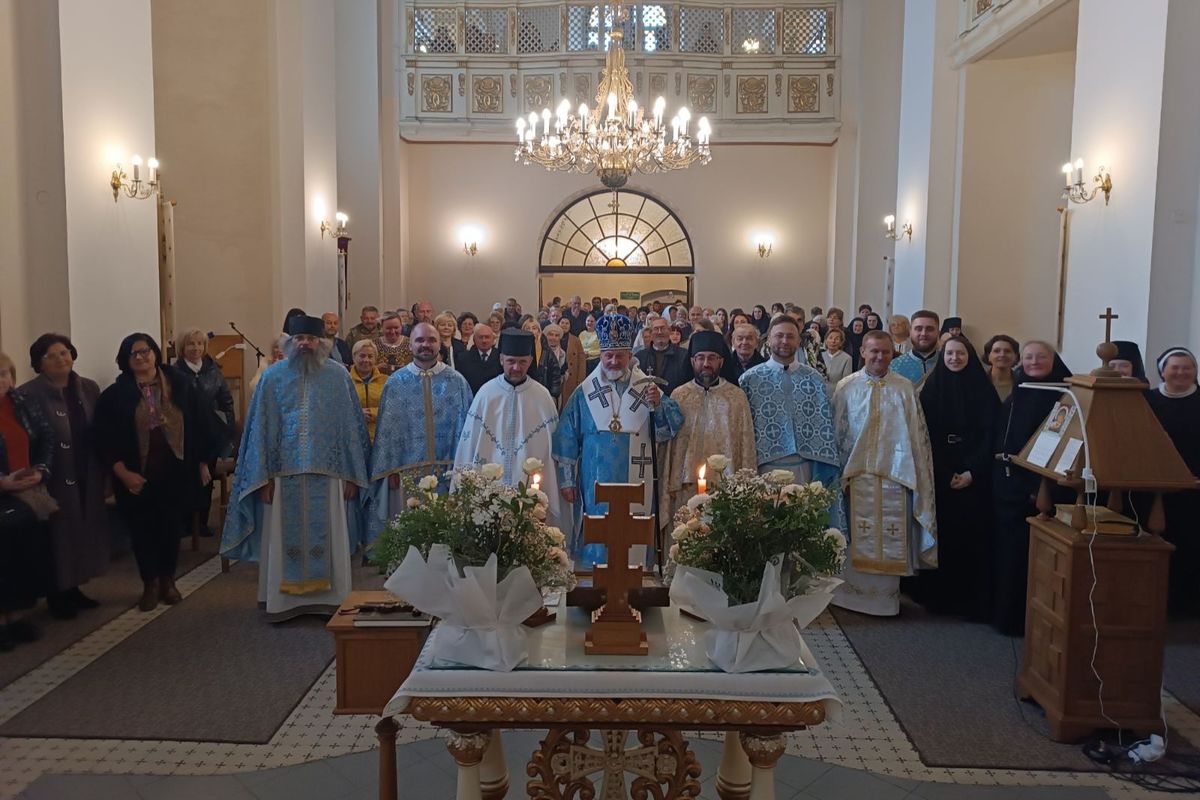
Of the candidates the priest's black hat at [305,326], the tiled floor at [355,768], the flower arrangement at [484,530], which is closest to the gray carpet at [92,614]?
the tiled floor at [355,768]

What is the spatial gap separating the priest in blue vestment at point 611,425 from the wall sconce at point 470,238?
12800mm

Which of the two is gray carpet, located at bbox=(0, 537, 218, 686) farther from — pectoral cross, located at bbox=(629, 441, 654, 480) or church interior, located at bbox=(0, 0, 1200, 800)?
pectoral cross, located at bbox=(629, 441, 654, 480)

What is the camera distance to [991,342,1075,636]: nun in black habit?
18.5 feet

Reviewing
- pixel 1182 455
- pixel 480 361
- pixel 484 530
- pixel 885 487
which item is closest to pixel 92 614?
pixel 480 361

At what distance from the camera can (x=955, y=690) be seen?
16.1ft

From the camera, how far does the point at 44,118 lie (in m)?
6.68

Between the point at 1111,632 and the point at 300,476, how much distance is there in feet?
14.8

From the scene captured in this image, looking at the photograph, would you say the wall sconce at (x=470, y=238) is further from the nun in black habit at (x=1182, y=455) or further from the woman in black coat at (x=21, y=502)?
the nun in black habit at (x=1182, y=455)

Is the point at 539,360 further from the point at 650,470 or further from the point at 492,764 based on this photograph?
the point at 492,764

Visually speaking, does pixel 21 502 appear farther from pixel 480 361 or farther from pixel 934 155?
pixel 934 155

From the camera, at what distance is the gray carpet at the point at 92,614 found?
5.30m

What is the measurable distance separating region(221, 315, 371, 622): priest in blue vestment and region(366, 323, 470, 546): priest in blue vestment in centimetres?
21

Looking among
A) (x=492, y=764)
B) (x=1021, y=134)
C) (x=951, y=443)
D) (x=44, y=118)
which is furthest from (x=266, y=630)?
(x=1021, y=134)

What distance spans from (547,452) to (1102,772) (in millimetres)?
3410
